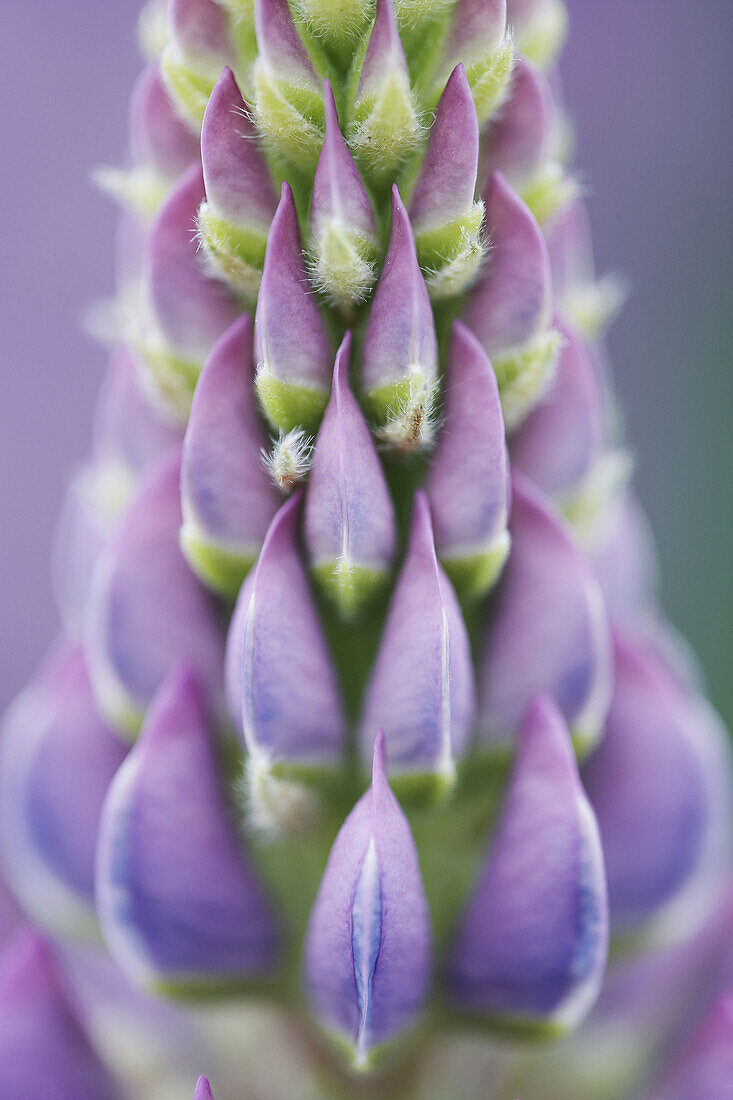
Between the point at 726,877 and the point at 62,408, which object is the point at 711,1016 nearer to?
the point at 726,877

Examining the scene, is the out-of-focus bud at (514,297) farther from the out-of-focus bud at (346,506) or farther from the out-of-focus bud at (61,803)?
the out-of-focus bud at (61,803)

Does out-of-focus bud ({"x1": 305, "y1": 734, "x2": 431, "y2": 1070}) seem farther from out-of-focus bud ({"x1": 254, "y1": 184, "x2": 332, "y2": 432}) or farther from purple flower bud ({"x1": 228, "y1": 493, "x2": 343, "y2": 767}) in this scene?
out-of-focus bud ({"x1": 254, "y1": 184, "x2": 332, "y2": 432})

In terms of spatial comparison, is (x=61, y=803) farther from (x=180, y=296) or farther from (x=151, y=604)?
(x=180, y=296)

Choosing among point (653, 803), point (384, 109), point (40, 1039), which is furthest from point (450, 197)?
point (40, 1039)

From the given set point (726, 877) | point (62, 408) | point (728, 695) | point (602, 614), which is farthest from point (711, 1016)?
point (62, 408)

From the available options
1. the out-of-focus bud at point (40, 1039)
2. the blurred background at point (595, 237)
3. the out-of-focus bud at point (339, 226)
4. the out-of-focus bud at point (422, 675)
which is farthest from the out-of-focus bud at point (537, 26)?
the blurred background at point (595, 237)
